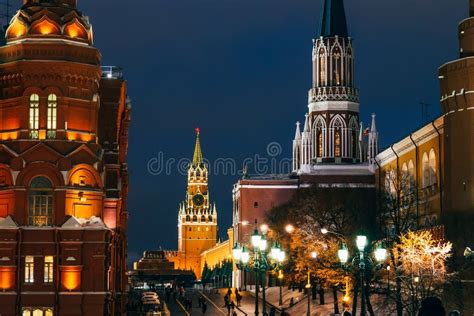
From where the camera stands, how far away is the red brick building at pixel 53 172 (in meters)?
64.9

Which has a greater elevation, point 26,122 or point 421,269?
point 26,122

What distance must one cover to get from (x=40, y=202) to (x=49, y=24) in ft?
33.5

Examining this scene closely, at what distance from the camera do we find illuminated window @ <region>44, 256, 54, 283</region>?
65.1m

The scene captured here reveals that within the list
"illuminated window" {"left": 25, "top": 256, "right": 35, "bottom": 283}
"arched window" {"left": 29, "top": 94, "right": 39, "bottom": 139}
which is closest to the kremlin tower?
"arched window" {"left": 29, "top": 94, "right": 39, "bottom": 139}

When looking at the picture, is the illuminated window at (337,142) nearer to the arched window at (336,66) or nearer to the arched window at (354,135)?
the arched window at (354,135)

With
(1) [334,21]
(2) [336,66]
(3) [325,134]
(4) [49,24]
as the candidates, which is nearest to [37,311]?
(4) [49,24]

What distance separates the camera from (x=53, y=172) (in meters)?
66.1

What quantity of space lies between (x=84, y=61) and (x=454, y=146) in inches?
1011

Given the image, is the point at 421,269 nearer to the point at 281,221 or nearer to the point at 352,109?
the point at 281,221

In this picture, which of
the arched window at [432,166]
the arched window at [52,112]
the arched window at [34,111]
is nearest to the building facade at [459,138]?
the arched window at [432,166]

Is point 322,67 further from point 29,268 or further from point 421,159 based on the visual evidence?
point 29,268

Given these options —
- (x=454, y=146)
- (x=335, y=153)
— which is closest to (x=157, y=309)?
(x=454, y=146)

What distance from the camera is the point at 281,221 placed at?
10888 cm

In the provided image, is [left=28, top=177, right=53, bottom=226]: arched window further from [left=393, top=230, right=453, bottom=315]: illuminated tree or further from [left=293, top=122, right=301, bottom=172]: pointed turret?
[left=293, top=122, right=301, bottom=172]: pointed turret
